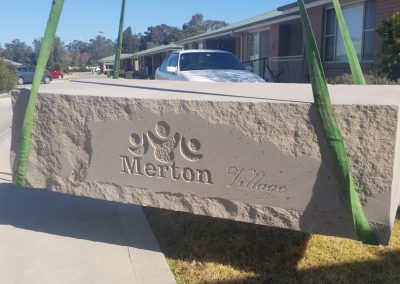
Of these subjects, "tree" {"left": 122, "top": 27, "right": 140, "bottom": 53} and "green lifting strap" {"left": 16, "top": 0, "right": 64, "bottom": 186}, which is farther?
"tree" {"left": 122, "top": 27, "right": 140, "bottom": 53}

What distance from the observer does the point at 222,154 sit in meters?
3.42

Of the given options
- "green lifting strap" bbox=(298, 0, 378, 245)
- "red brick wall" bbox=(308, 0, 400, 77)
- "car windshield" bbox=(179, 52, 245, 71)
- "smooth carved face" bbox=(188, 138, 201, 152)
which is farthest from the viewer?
"red brick wall" bbox=(308, 0, 400, 77)

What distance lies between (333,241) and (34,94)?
2.81 meters

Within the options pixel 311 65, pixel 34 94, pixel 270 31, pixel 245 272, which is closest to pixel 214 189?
pixel 245 272

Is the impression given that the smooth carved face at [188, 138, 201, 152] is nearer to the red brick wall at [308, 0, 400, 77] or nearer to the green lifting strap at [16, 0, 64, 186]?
the green lifting strap at [16, 0, 64, 186]

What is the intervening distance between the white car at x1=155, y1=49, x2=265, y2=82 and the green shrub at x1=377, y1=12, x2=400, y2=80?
7.85 ft

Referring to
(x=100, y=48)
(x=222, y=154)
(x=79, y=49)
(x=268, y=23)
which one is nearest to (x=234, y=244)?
(x=222, y=154)

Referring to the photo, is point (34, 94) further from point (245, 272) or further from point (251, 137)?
point (245, 272)

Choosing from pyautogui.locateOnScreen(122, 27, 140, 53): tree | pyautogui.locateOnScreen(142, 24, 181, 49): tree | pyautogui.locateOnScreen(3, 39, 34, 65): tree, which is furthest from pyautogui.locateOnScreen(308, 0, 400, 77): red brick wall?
pyautogui.locateOnScreen(122, 27, 140, 53): tree

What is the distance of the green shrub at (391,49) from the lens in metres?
8.94

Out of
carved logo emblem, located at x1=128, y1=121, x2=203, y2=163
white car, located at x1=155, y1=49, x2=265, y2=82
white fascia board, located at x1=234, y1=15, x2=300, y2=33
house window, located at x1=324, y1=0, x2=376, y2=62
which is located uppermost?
white fascia board, located at x1=234, y1=15, x2=300, y2=33

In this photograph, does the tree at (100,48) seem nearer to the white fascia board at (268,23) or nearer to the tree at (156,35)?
the tree at (156,35)

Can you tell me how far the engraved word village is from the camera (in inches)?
139

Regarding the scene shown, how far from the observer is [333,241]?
4324mm
